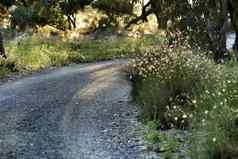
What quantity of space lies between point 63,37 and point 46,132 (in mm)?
21843

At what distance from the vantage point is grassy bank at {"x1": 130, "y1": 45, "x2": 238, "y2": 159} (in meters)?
7.05

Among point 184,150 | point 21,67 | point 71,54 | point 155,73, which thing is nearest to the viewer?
point 184,150

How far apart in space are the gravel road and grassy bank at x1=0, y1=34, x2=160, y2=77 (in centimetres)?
387

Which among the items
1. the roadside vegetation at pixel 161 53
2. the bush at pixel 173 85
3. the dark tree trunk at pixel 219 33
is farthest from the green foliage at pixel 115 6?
the bush at pixel 173 85

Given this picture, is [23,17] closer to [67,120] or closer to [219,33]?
[219,33]

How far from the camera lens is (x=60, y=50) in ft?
84.9

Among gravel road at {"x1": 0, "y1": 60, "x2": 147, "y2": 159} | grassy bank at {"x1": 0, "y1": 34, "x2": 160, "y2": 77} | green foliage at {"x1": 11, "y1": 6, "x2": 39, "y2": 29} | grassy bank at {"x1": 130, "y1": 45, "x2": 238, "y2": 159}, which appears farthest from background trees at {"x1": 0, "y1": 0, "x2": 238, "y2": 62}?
grassy bank at {"x1": 130, "y1": 45, "x2": 238, "y2": 159}

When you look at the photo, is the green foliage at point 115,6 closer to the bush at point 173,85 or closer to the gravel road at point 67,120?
the gravel road at point 67,120

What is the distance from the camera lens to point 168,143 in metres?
8.32

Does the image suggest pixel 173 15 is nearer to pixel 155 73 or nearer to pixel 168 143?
pixel 155 73

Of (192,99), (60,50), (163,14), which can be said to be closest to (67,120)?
(192,99)

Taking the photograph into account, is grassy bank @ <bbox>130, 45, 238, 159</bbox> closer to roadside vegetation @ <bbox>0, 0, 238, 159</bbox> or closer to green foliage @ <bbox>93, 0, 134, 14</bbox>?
roadside vegetation @ <bbox>0, 0, 238, 159</bbox>

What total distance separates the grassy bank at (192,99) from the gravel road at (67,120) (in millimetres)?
537

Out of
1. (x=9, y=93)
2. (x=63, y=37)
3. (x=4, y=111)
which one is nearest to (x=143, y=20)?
(x=63, y=37)
